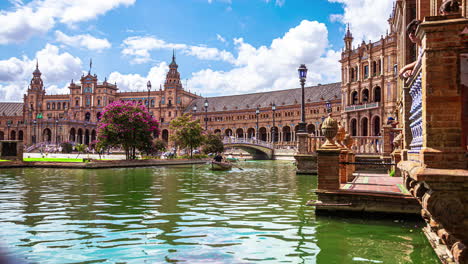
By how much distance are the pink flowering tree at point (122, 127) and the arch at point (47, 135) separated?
64518mm

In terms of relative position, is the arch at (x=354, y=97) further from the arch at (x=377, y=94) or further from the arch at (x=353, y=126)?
the arch at (x=377, y=94)

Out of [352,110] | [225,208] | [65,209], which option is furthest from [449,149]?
[352,110]

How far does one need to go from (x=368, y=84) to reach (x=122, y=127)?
3911 cm

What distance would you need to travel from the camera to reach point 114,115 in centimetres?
4153

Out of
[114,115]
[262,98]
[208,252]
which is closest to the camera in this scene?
[208,252]

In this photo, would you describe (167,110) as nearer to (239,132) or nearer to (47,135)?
(239,132)

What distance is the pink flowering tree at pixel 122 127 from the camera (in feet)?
135

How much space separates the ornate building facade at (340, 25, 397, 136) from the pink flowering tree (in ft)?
114

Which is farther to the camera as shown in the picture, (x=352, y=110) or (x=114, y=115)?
(x=352, y=110)

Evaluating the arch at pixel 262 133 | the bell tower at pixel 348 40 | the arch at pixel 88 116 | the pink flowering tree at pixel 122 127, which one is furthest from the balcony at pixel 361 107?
the arch at pixel 88 116

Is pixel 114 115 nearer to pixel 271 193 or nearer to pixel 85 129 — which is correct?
pixel 271 193

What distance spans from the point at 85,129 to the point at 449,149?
107 meters

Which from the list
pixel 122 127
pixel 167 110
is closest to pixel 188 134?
pixel 122 127

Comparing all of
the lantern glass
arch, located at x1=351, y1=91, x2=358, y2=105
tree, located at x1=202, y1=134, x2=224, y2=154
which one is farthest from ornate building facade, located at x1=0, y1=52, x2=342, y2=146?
the lantern glass
